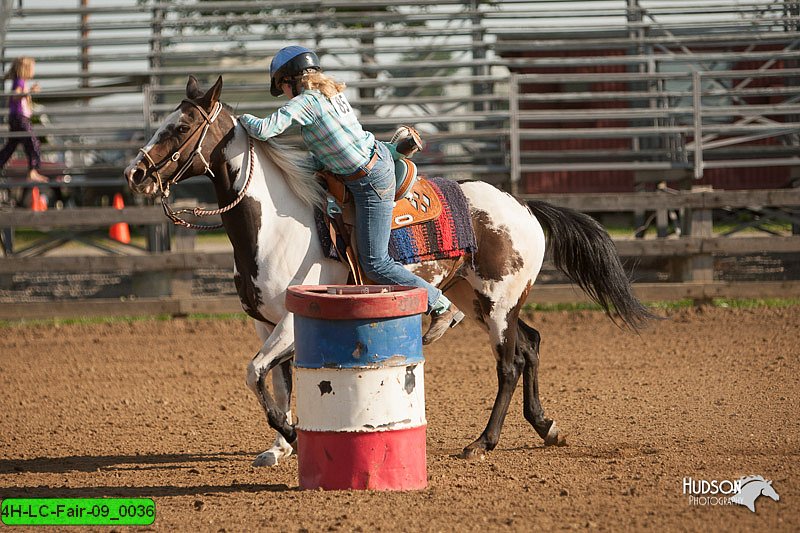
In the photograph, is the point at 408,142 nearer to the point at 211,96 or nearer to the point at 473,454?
the point at 211,96

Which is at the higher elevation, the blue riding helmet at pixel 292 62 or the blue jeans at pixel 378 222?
the blue riding helmet at pixel 292 62

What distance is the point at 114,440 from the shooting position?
6969 mm

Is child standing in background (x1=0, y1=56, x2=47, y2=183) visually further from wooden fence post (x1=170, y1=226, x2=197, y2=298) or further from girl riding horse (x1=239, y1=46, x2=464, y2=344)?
girl riding horse (x1=239, y1=46, x2=464, y2=344)

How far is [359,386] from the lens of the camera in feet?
16.3

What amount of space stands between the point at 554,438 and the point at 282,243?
7.03 feet

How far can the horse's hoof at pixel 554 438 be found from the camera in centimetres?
634

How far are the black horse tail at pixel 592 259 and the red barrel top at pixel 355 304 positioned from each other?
2.11m

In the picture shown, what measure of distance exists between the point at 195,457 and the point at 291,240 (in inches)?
64.1

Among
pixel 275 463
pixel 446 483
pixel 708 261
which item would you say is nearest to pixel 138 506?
pixel 275 463

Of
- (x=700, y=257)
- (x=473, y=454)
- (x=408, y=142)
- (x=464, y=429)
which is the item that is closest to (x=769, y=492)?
(x=473, y=454)

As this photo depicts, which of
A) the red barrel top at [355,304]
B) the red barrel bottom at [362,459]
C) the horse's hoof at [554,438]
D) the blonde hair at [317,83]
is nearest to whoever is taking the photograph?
the red barrel top at [355,304]

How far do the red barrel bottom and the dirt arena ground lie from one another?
0.09 m

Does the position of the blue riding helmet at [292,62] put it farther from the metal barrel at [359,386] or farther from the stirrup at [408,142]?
the metal barrel at [359,386]

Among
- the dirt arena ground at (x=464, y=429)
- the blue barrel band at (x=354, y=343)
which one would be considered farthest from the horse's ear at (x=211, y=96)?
the dirt arena ground at (x=464, y=429)
